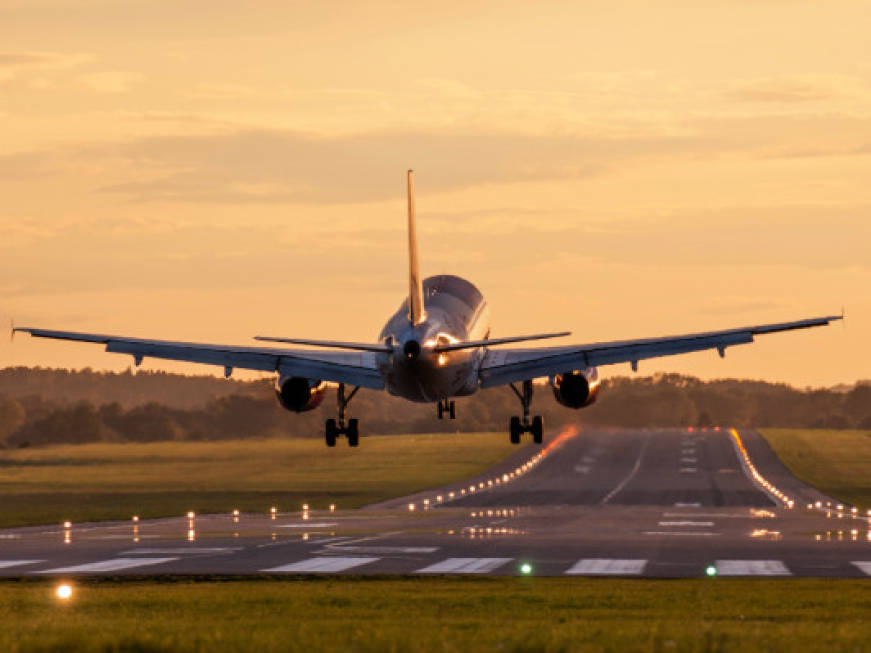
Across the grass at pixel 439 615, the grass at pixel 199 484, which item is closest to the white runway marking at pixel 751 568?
the grass at pixel 439 615

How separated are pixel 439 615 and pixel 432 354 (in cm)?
1874

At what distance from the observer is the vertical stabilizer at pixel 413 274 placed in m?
60.2

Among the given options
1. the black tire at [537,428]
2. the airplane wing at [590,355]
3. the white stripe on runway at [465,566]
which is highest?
the airplane wing at [590,355]

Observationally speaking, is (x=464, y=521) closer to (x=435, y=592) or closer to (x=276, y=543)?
(x=276, y=543)

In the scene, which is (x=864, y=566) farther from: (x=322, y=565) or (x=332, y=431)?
(x=332, y=431)

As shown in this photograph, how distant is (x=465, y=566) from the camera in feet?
204

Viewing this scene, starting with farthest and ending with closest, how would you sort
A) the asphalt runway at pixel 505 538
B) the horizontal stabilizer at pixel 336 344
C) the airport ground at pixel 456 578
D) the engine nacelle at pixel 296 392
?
the engine nacelle at pixel 296 392 < the asphalt runway at pixel 505 538 < the horizontal stabilizer at pixel 336 344 < the airport ground at pixel 456 578

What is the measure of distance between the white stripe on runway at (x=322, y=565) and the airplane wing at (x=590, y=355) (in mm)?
9225

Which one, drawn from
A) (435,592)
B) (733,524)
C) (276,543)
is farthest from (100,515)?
(435,592)

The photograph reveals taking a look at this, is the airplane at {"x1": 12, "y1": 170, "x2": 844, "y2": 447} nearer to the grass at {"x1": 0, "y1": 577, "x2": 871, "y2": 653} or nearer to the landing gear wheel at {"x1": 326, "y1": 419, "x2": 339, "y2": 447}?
the landing gear wheel at {"x1": 326, "y1": 419, "x2": 339, "y2": 447}

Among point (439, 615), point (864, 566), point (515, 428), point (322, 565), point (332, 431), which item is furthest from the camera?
point (515, 428)

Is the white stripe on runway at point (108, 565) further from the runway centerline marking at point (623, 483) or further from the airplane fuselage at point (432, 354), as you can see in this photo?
the runway centerline marking at point (623, 483)

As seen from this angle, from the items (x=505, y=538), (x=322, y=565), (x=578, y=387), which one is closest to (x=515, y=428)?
(x=578, y=387)

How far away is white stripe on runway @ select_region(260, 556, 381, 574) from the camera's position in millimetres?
59438
